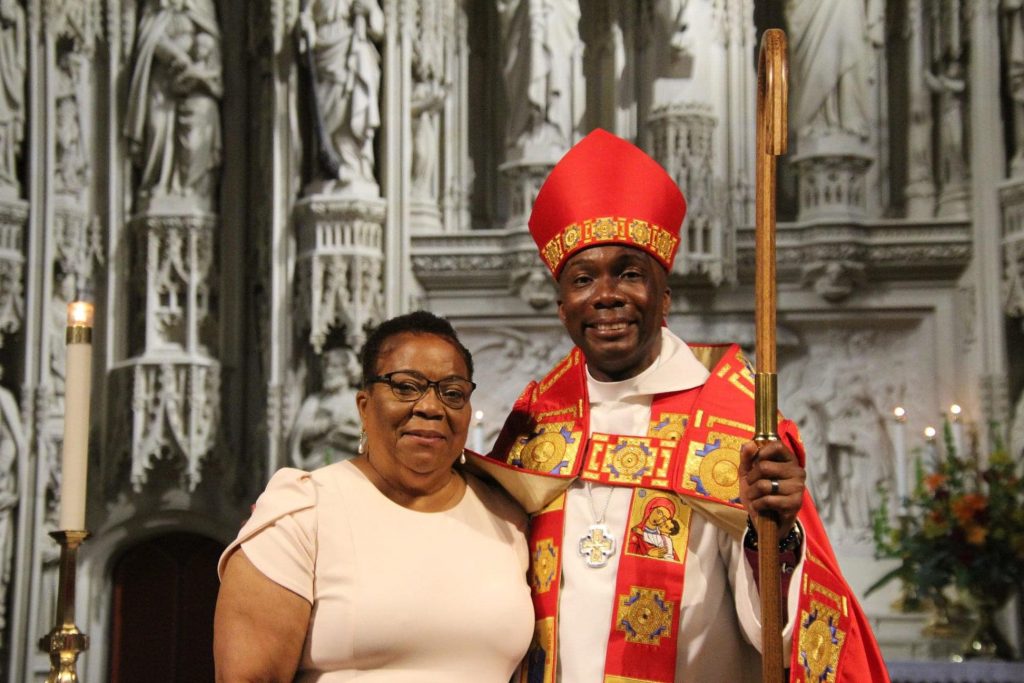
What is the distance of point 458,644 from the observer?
2605mm

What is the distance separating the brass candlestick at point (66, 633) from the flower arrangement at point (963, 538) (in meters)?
3.59

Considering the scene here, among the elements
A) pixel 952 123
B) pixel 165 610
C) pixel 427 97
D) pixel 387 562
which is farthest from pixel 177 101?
pixel 387 562

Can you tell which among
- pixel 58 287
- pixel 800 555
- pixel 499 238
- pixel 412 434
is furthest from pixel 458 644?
pixel 58 287

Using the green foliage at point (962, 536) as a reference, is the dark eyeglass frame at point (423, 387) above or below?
above

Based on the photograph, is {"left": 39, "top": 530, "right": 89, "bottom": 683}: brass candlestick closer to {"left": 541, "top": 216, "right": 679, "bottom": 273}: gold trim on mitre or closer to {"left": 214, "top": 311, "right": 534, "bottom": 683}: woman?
{"left": 214, "top": 311, "right": 534, "bottom": 683}: woman

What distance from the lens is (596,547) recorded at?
9.82 feet

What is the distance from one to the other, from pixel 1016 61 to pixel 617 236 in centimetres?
401

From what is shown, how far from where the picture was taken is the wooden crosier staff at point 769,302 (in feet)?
7.77

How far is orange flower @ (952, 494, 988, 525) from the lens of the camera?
17.7ft

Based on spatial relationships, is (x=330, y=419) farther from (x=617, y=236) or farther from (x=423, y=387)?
(x=423, y=387)

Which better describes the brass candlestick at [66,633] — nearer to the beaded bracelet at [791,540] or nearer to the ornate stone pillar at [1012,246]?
the beaded bracelet at [791,540]

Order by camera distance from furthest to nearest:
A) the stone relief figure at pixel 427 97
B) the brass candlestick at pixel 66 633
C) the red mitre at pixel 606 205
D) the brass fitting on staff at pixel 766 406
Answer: the stone relief figure at pixel 427 97
the red mitre at pixel 606 205
the brass candlestick at pixel 66 633
the brass fitting on staff at pixel 766 406

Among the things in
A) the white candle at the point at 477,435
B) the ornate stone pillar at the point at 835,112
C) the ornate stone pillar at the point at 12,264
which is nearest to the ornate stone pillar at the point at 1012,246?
the ornate stone pillar at the point at 835,112

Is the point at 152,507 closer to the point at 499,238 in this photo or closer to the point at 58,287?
the point at 58,287
